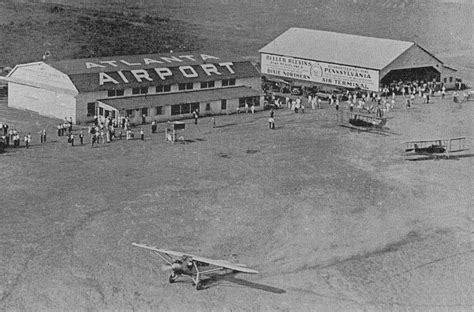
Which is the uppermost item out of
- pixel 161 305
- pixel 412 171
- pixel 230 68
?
pixel 230 68

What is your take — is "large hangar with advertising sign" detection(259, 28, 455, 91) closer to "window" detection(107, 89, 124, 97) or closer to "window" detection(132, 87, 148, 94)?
"window" detection(132, 87, 148, 94)

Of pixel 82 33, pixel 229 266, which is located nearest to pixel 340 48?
pixel 82 33

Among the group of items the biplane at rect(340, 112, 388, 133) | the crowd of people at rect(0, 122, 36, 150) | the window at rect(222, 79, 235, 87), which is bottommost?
the crowd of people at rect(0, 122, 36, 150)

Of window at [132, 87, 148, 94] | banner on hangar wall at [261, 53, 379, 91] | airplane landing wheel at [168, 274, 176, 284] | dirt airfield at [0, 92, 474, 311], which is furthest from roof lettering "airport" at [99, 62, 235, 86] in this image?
airplane landing wheel at [168, 274, 176, 284]

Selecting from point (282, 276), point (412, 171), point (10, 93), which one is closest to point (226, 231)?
point (282, 276)

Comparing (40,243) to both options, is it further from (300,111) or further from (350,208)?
(300,111)

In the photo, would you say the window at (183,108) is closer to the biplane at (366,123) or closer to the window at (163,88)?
the window at (163,88)
